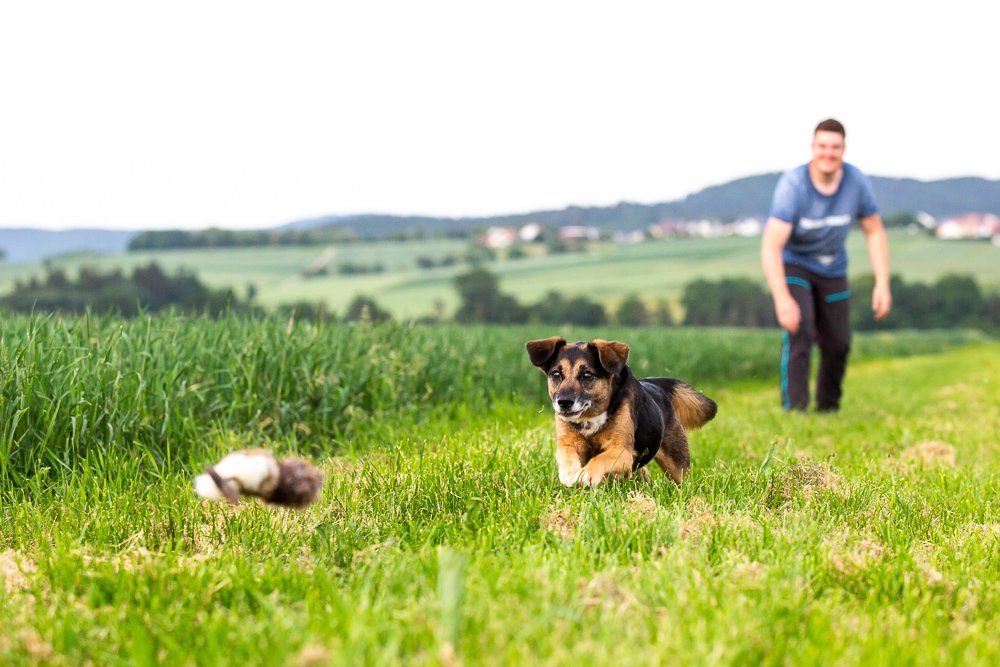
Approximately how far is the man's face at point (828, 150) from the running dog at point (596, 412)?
5230mm

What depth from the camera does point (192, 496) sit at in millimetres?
4469

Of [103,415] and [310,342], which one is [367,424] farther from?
[103,415]

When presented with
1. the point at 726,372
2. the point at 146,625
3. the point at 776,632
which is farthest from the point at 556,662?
the point at 726,372

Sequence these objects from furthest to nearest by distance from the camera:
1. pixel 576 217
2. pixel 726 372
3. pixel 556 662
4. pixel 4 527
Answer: pixel 576 217
pixel 726 372
pixel 4 527
pixel 556 662

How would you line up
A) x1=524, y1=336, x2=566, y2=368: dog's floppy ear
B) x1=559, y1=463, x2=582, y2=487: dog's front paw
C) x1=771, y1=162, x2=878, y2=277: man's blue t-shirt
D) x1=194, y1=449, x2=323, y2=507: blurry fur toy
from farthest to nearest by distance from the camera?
1. x1=771, y1=162, x2=878, y2=277: man's blue t-shirt
2. x1=524, y1=336, x2=566, y2=368: dog's floppy ear
3. x1=559, y1=463, x2=582, y2=487: dog's front paw
4. x1=194, y1=449, x2=323, y2=507: blurry fur toy

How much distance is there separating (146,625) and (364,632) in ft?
3.02

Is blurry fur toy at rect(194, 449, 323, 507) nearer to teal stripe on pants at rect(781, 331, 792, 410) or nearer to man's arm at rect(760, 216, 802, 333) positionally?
man's arm at rect(760, 216, 802, 333)

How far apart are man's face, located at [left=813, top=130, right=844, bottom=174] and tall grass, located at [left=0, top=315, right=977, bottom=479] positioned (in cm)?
396

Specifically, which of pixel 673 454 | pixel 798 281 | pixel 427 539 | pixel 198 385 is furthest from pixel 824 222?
pixel 427 539

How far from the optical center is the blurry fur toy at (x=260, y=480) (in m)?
3.13

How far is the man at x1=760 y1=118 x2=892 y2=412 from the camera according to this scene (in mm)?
9102

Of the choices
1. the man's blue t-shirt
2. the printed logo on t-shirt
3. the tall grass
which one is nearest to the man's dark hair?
the man's blue t-shirt

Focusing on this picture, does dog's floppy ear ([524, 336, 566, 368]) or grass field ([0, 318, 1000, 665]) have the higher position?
dog's floppy ear ([524, 336, 566, 368])

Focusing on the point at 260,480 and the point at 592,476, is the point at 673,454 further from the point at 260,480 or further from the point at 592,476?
the point at 260,480
